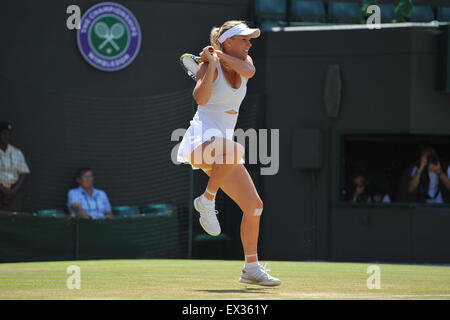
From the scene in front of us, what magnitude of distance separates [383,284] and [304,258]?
6901mm

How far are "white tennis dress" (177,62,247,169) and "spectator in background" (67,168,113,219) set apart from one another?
257 inches

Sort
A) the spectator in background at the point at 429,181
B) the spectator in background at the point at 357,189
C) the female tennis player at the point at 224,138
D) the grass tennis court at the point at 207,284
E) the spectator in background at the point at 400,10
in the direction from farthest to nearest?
1. the spectator in background at the point at 400,10
2. the spectator in background at the point at 357,189
3. the spectator in background at the point at 429,181
4. the female tennis player at the point at 224,138
5. the grass tennis court at the point at 207,284

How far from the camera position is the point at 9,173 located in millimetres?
12414

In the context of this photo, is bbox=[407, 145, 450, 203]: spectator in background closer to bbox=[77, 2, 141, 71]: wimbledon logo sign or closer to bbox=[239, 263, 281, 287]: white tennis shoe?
bbox=[77, 2, 141, 71]: wimbledon logo sign

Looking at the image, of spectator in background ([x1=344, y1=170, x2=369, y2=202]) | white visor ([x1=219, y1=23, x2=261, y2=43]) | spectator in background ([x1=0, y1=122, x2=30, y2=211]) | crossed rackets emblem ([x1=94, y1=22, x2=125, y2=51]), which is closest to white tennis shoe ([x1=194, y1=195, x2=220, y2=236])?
white visor ([x1=219, y1=23, x2=261, y2=43])

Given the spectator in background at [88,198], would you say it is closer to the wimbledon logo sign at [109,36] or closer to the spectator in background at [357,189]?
the wimbledon logo sign at [109,36]

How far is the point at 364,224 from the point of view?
44.9ft

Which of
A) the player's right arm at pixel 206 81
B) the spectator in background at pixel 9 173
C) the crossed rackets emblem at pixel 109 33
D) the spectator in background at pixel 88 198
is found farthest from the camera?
the crossed rackets emblem at pixel 109 33

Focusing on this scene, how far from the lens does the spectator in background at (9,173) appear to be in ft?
40.2

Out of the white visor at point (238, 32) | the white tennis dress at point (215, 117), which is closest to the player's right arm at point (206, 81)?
the white tennis dress at point (215, 117)

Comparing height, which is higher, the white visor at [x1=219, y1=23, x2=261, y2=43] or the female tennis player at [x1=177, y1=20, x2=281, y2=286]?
the white visor at [x1=219, y1=23, x2=261, y2=43]

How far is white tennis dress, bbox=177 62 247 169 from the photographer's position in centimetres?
643

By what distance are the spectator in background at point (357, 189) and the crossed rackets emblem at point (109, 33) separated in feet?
15.4
